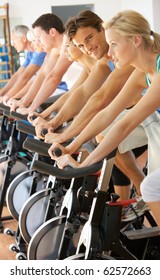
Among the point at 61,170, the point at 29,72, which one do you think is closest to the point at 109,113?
the point at 61,170

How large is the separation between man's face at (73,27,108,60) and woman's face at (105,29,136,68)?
1.75ft

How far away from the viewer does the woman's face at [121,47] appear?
227 cm

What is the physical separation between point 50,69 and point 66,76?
0.16 m

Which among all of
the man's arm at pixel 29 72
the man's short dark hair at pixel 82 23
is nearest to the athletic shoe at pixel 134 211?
the man's short dark hair at pixel 82 23

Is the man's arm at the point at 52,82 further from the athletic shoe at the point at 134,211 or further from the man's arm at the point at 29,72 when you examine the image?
the athletic shoe at the point at 134,211

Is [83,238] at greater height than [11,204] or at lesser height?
greater

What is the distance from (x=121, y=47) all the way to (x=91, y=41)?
1.98 feet

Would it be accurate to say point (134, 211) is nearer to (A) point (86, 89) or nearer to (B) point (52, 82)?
(A) point (86, 89)

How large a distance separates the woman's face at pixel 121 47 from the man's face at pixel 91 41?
21.0 inches

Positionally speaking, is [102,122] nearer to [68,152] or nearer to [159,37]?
[68,152]

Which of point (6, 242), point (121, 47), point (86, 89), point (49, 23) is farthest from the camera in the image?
point (49, 23)

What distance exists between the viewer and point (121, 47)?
7.45 feet
